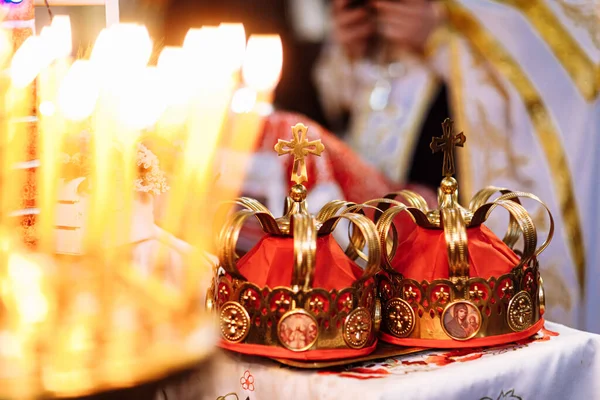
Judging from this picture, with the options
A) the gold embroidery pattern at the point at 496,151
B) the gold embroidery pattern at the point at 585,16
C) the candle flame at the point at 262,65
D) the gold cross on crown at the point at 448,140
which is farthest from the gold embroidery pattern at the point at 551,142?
the gold cross on crown at the point at 448,140

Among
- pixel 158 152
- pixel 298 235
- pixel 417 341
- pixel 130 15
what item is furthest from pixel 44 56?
pixel 417 341

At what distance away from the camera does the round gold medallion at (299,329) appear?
Answer: 4.13ft

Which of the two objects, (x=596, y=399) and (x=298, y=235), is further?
(x=596, y=399)

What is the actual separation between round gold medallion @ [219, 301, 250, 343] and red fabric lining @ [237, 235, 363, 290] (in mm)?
51

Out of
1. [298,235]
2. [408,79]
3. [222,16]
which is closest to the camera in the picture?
[298,235]

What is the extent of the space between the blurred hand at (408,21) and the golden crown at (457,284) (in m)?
1.52

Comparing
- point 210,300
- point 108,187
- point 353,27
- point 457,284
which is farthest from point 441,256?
point 353,27

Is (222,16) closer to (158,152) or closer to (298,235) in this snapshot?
(158,152)

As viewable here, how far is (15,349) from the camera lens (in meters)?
0.89

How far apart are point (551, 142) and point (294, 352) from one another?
5.21 feet

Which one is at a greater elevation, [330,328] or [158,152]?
[158,152]

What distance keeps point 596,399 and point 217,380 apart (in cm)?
67

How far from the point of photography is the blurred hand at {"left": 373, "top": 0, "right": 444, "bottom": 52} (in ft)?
9.35

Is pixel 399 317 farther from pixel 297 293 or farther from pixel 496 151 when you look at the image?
pixel 496 151
